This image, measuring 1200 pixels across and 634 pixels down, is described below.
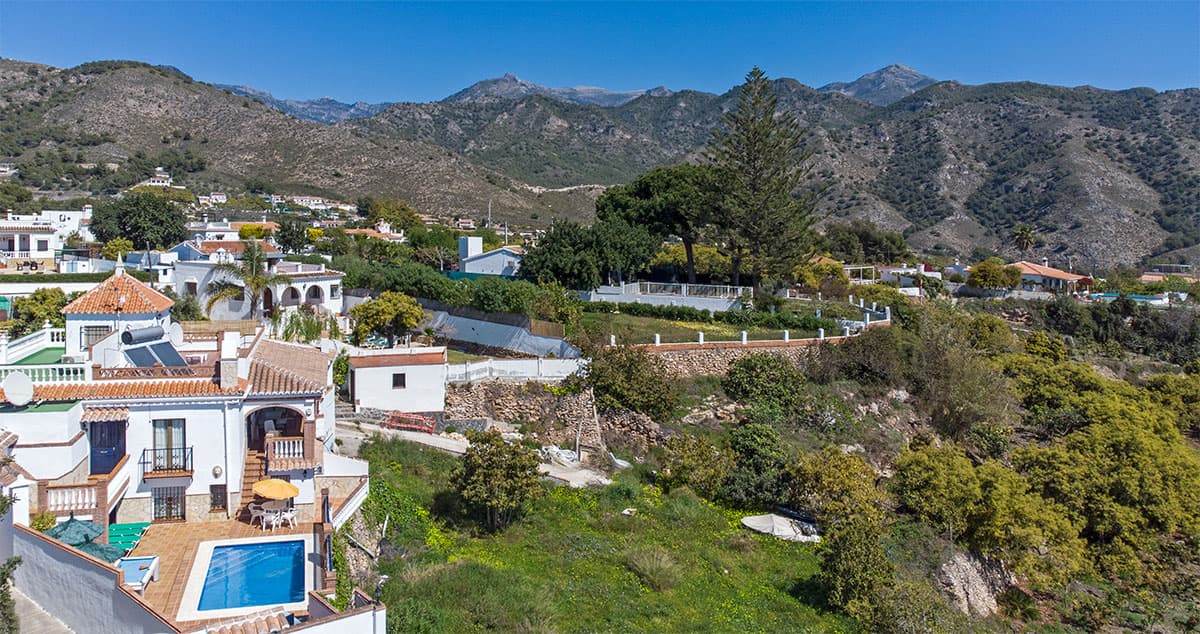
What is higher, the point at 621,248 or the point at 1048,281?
the point at 621,248

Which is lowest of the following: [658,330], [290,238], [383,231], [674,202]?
[658,330]

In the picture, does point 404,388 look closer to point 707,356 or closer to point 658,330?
point 707,356

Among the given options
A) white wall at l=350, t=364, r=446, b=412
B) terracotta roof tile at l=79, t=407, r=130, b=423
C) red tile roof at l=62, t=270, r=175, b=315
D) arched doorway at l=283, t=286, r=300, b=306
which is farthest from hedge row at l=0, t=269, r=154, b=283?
terracotta roof tile at l=79, t=407, r=130, b=423

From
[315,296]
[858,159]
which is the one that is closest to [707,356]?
[315,296]

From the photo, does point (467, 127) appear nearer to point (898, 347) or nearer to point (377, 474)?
point (898, 347)

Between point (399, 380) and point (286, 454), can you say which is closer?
point (286, 454)

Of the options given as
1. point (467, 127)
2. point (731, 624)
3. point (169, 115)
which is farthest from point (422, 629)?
point (467, 127)

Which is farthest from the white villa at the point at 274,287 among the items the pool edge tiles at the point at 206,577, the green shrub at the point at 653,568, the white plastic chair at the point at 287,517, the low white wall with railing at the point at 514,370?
the green shrub at the point at 653,568
